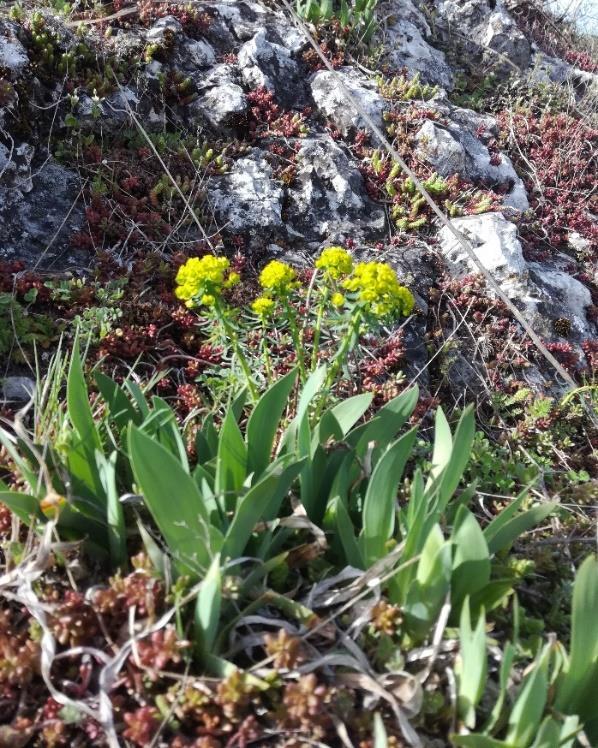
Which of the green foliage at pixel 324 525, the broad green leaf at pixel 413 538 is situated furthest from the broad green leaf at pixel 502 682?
the broad green leaf at pixel 413 538

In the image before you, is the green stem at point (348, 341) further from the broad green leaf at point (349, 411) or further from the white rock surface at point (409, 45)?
the white rock surface at point (409, 45)

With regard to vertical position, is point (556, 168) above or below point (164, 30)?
above

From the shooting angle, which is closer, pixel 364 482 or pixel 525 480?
pixel 364 482

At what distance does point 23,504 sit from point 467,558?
1322mm

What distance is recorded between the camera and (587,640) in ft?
5.08

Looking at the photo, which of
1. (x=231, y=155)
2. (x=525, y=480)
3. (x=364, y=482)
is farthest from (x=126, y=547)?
(x=231, y=155)

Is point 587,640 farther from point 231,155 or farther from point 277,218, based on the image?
point 231,155

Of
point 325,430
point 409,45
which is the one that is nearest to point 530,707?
point 325,430

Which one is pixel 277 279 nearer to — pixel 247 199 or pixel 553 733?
pixel 553 733

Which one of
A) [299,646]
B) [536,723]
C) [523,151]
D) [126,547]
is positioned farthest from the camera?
[523,151]

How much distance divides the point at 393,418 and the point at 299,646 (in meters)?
0.88

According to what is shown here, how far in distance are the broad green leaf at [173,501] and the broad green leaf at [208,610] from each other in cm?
10

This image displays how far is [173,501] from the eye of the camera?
1.64m

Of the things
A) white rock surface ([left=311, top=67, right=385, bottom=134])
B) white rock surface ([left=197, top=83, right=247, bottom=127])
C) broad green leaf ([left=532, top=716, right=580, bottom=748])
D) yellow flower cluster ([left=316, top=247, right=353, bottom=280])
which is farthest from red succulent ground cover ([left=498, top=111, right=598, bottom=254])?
broad green leaf ([left=532, top=716, right=580, bottom=748])
